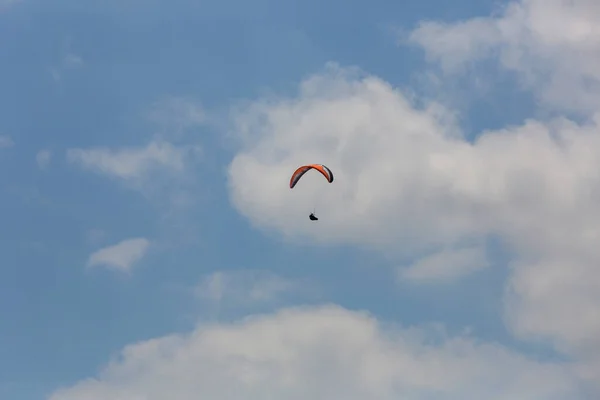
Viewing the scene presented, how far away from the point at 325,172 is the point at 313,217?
843 cm

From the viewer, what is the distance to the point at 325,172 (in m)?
133

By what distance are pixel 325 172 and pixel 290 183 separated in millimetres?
7289

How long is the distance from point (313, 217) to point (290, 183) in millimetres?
7300

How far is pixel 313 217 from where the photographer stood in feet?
445

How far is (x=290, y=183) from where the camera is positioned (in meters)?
137
